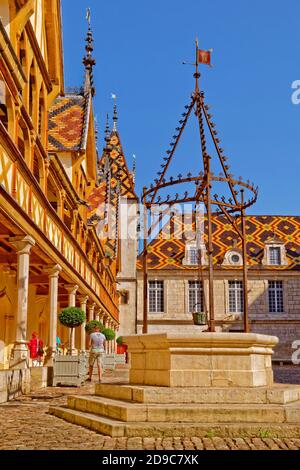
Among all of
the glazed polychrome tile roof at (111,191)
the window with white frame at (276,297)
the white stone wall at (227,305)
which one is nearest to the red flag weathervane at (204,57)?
the glazed polychrome tile roof at (111,191)

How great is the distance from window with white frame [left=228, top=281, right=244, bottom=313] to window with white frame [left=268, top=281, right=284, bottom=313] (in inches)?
78.9

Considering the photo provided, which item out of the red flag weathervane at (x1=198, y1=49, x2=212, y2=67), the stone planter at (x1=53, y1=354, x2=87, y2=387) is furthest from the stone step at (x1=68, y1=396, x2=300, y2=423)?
the red flag weathervane at (x1=198, y1=49, x2=212, y2=67)

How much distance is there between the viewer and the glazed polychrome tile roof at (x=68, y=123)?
18797mm

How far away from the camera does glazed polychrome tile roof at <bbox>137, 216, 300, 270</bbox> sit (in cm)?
3991

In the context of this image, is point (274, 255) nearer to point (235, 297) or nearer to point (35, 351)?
point (235, 297)

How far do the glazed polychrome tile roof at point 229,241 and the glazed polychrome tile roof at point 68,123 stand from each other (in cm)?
1816

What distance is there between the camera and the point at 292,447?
5.15 meters

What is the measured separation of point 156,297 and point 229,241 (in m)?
6.76

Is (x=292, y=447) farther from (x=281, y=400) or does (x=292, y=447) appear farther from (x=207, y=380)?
(x=207, y=380)

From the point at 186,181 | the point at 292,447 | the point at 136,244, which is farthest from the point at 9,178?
the point at 136,244

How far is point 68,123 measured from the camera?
66.9 ft

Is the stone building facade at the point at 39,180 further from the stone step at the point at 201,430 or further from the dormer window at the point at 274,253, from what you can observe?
the dormer window at the point at 274,253

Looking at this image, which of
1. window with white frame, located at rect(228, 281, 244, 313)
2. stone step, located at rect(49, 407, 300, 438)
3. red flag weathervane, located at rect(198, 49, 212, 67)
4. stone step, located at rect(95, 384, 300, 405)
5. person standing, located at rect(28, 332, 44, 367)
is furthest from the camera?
window with white frame, located at rect(228, 281, 244, 313)

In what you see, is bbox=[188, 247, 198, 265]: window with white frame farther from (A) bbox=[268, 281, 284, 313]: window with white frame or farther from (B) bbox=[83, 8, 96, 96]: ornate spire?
(B) bbox=[83, 8, 96, 96]: ornate spire
